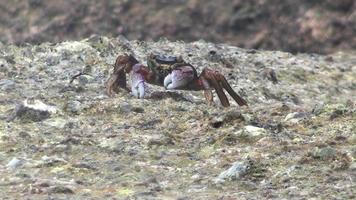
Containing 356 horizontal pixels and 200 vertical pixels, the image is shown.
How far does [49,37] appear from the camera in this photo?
19.4m

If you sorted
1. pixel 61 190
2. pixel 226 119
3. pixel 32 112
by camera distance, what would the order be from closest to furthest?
pixel 61 190 < pixel 226 119 < pixel 32 112

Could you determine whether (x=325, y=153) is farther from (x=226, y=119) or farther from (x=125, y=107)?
(x=125, y=107)

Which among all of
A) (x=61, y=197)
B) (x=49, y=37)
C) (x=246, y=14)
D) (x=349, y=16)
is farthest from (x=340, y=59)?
(x=61, y=197)

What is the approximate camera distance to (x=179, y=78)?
7.96m

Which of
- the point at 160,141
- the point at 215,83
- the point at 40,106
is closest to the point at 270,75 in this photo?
the point at 215,83

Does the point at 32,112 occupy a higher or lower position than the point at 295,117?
higher

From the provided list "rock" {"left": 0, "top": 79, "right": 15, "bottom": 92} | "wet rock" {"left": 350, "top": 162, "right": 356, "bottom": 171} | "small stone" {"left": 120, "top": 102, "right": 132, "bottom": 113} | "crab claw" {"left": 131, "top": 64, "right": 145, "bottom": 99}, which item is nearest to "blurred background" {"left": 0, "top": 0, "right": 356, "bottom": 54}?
"crab claw" {"left": 131, "top": 64, "right": 145, "bottom": 99}

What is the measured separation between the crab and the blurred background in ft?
29.8

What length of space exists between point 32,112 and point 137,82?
1344 mm

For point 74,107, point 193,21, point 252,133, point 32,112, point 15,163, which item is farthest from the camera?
point 193,21

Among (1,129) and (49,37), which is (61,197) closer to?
(1,129)

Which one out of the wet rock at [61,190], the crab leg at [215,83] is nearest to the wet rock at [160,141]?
the wet rock at [61,190]

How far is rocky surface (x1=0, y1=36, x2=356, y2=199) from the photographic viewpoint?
5.20m

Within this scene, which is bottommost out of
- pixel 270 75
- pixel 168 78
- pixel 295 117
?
pixel 270 75
